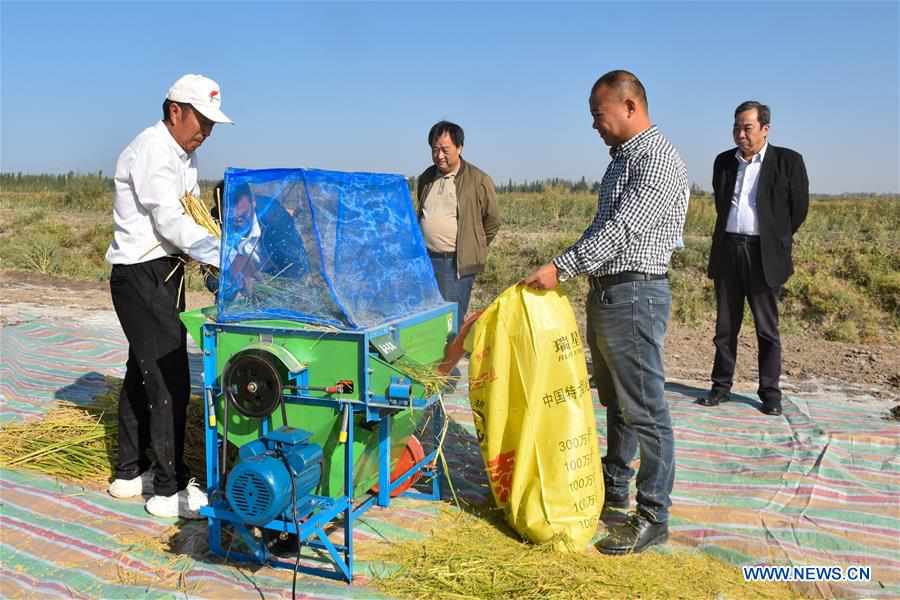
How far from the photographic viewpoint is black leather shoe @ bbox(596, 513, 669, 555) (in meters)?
3.25

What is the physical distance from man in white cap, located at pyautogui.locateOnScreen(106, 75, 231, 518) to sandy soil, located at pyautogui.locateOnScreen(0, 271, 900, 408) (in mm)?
4095

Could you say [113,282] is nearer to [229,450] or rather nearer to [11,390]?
[229,450]

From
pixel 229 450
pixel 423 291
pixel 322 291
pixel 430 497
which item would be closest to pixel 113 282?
pixel 229 450

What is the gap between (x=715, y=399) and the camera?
521 centimetres

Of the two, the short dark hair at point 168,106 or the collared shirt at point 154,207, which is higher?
the short dark hair at point 168,106

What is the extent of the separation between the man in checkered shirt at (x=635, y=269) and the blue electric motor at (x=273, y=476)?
1194 millimetres

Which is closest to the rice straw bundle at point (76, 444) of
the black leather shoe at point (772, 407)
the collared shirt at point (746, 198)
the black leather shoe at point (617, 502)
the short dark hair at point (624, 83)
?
the black leather shoe at point (617, 502)

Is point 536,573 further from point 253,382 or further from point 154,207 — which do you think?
point 154,207

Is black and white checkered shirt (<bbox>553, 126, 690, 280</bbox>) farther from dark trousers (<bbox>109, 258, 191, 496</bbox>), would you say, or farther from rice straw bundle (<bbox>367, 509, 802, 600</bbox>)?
dark trousers (<bbox>109, 258, 191, 496</bbox>)

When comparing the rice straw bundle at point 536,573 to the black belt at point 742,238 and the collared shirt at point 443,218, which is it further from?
the black belt at point 742,238

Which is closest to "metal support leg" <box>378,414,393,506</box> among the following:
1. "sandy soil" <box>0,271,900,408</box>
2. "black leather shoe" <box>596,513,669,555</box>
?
"black leather shoe" <box>596,513,669,555</box>

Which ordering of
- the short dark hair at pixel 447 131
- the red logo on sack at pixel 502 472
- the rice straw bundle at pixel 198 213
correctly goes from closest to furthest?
1. the red logo on sack at pixel 502 472
2. the rice straw bundle at pixel 198 213
3. the short dark hair at pixel 447 131

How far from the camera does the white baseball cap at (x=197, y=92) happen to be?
341 cm

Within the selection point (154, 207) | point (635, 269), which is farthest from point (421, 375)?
point (154, 207)
